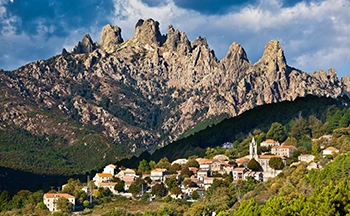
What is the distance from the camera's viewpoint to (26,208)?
127312 mm

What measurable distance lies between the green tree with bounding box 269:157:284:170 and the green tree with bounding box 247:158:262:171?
338 cm

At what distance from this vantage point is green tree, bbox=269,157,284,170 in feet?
438

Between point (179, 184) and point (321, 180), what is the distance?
153ft

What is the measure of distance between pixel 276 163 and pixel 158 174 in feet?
84.2

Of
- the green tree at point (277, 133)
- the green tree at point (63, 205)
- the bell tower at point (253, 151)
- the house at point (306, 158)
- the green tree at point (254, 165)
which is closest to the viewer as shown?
the green tree at point (63, 205)

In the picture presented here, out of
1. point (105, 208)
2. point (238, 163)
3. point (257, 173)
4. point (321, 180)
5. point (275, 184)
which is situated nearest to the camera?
point (321, 180)

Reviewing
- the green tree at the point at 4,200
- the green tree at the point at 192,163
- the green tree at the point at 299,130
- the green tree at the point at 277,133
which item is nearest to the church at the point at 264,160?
the green tree at the point at 192,163

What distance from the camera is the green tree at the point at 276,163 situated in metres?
134

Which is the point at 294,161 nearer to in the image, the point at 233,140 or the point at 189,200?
the point at 189,200

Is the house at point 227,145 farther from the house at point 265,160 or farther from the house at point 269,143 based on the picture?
the house at point 265,160

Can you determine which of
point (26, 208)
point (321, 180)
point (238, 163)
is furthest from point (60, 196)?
point (321, 180)

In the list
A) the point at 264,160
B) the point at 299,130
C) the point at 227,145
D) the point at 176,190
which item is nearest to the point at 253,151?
the point at 264,160

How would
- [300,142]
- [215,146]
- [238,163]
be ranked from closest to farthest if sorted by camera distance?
[238,163], [300,142], [215,146]

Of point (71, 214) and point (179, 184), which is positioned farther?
point (179, 184)
